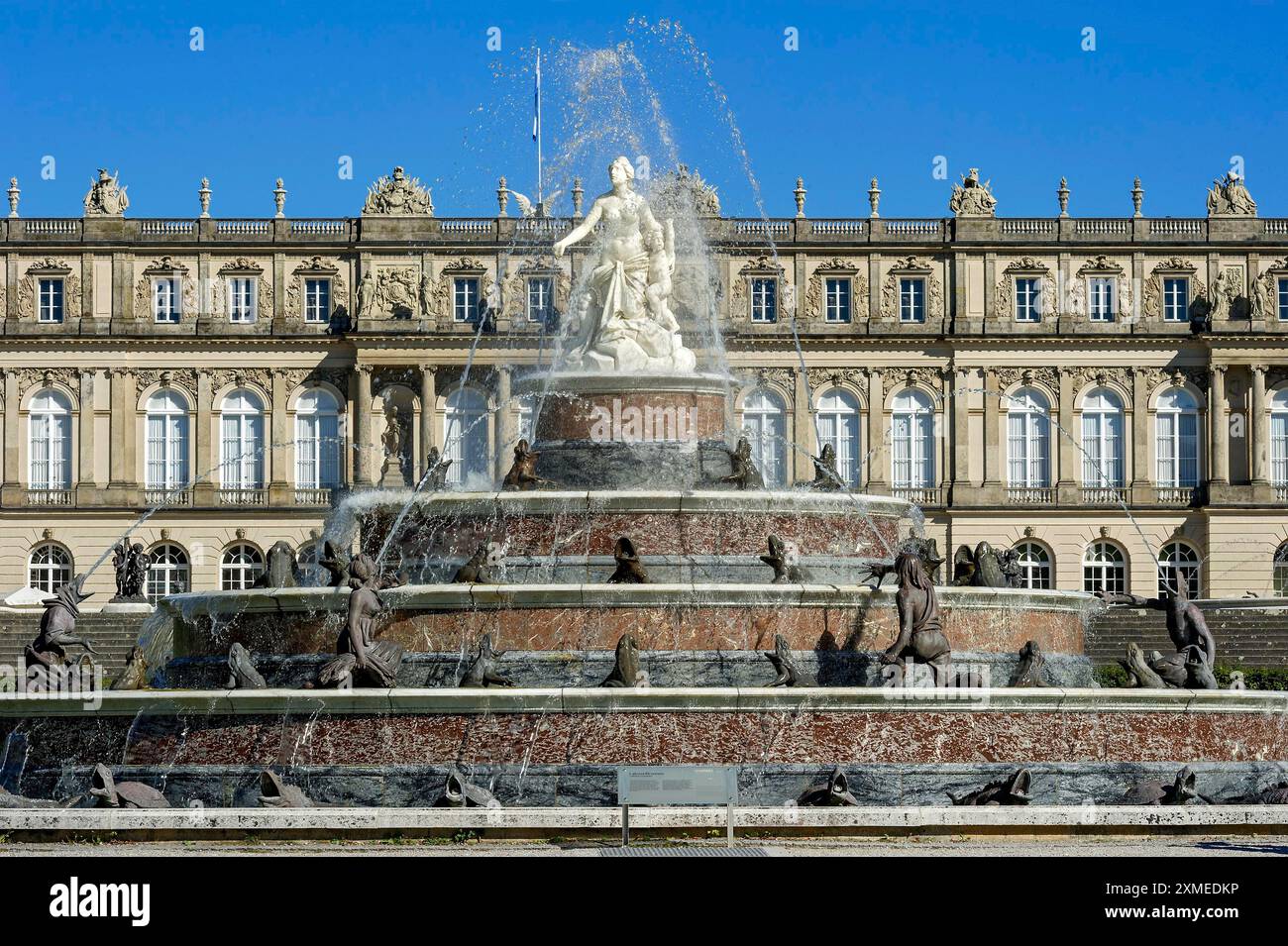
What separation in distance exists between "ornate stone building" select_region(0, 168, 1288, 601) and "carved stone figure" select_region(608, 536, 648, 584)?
49.7 m

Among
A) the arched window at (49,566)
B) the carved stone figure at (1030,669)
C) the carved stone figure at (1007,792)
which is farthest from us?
the arched window at (49,566)

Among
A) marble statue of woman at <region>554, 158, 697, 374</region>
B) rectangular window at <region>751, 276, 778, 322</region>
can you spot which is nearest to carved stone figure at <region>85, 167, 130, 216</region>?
rectangular window at <region>751, 276, 778, 322</region>

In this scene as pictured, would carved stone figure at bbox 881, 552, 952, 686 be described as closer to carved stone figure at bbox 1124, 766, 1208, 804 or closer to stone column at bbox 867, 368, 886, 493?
carved stone figure at bbox 1124, 766, 1208, 804

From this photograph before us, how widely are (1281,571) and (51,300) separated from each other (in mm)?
42201

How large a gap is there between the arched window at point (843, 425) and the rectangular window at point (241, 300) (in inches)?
776

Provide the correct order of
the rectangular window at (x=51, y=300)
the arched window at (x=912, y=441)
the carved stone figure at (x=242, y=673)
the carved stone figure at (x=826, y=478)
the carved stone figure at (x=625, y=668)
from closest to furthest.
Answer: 1. the carved stone figure at (x=625, y=668)
2. the carved stone figure at (x=242, y=673)
3. the carved stone figure at (x=826, y=478)
4. the arched window at (x=912, y=441)
5. the rectangular window at (x=51, y=300)

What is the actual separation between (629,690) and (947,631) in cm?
408

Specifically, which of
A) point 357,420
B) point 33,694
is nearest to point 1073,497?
point 357,420

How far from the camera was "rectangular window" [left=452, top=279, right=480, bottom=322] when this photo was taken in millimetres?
73062

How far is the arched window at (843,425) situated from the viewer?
73.0m

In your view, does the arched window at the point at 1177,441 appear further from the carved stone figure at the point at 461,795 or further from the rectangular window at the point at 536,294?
the carved stone figure at the point at 461,795

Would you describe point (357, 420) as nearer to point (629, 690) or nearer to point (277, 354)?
point (277, 354)

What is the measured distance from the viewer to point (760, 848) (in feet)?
50.1

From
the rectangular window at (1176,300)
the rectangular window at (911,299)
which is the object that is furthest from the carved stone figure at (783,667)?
the rectangular window at (1176,300)
